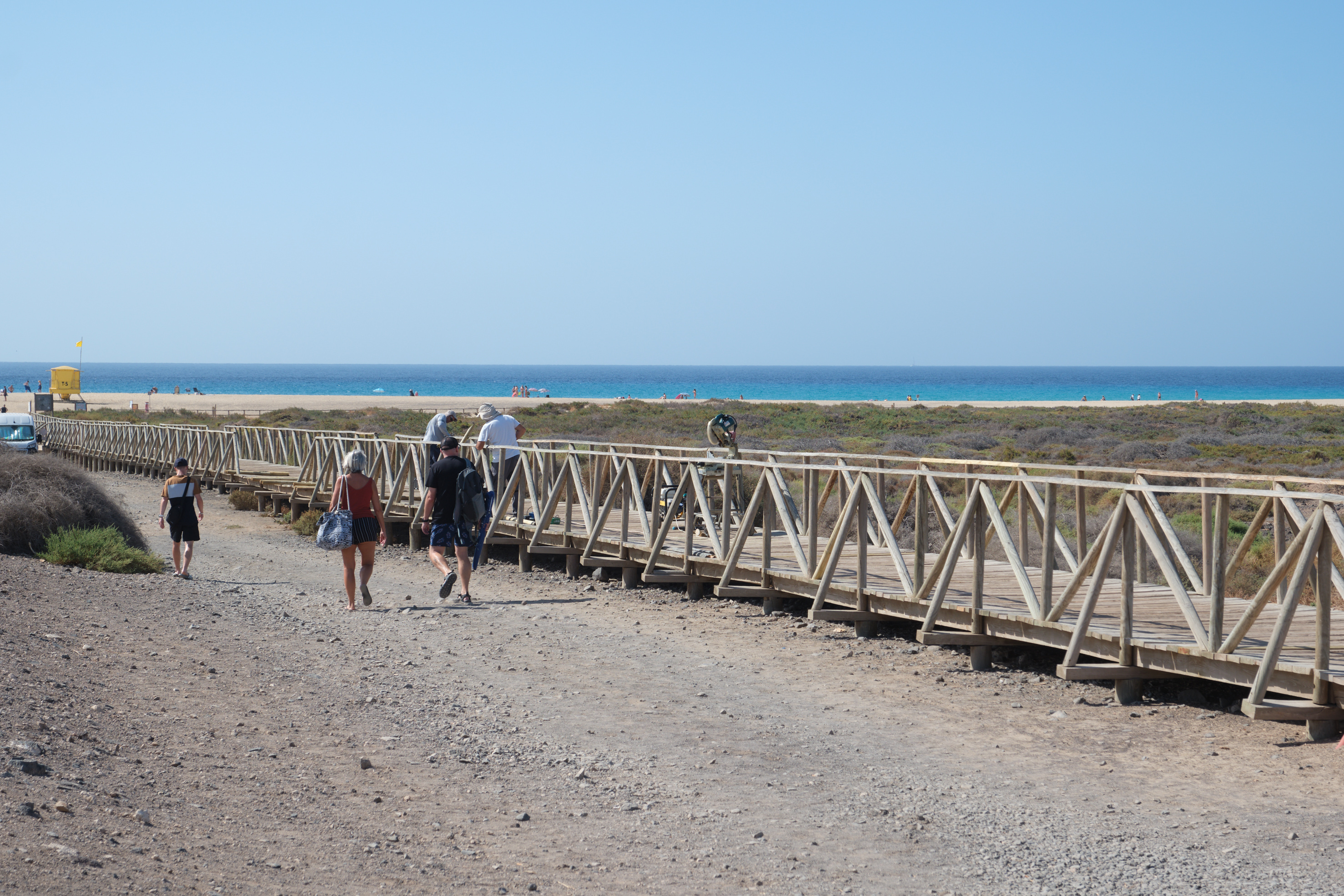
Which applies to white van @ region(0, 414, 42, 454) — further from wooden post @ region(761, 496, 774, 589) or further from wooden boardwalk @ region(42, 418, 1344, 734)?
wooden post @ region(761, 496, 774, 589)

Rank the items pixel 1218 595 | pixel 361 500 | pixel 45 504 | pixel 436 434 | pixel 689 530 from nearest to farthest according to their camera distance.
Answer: pixel 1218 595 < pixel 361 500 < pixel 689 530 < pixel 45 504 < pixel 436 434

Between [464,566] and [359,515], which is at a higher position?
[359,515]

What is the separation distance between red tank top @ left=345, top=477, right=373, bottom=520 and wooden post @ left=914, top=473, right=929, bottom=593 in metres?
4.72

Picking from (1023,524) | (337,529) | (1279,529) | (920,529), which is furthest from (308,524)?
(1279,529)

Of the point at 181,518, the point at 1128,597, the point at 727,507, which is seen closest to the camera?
the point at 1128,597

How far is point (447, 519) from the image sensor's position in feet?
36.6

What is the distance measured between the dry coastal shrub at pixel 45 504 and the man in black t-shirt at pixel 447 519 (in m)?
5.00

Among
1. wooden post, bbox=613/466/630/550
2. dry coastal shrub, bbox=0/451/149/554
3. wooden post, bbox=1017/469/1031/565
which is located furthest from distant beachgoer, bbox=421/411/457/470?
wooden post, bbox=1017/469/1031/565

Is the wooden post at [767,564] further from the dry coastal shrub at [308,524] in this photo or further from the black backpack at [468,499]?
the dry coastal shrub at [308,524]

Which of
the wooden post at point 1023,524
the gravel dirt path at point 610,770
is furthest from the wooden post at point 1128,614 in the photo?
the wooden post at point 1023,524

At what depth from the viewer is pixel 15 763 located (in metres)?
5.00

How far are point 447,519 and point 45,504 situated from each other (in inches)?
211

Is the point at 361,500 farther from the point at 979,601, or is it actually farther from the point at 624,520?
the point at 979,601

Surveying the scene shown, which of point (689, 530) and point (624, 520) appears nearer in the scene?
point (689, 530)
